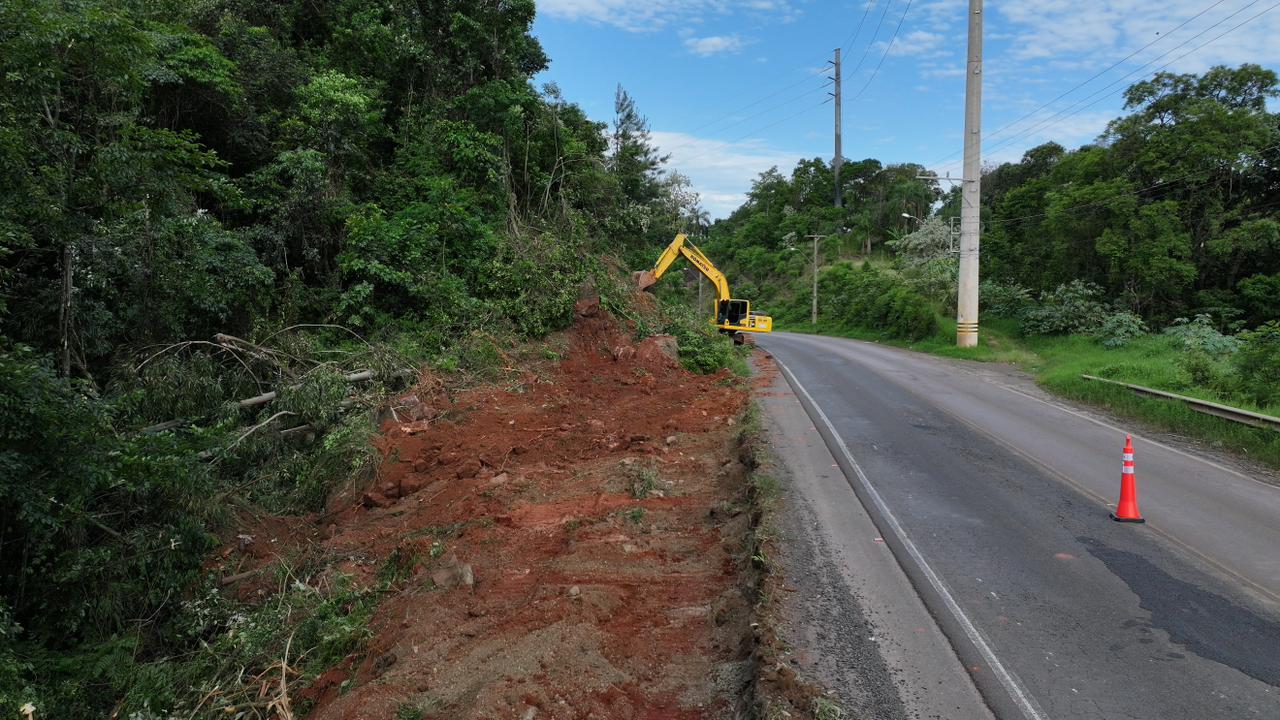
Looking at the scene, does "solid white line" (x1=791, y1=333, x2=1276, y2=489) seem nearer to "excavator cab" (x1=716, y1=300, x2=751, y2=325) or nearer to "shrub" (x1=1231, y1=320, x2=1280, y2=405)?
A: "shrub" (x1=1231, y1=320, x2=1280, y2=405)

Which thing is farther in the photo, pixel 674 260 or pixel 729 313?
pixel 729 313

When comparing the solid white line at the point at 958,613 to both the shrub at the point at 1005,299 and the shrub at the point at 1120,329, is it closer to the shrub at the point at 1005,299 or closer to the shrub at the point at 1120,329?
the shrub at the point at 1120,329

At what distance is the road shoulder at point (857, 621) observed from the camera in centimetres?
478

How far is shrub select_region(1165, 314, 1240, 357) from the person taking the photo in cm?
1698

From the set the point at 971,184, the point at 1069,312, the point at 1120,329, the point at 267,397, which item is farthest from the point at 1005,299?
the point at 267,397

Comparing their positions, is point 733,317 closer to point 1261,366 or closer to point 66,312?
point 1261,366

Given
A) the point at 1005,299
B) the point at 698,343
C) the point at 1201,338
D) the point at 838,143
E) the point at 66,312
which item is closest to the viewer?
the point at 66,312

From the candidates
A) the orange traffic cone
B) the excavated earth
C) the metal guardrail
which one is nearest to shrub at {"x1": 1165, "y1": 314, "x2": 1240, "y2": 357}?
the metal guardrail

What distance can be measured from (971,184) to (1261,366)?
12.2 m

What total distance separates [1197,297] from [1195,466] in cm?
1587

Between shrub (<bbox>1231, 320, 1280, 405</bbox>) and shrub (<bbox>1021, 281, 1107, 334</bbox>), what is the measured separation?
330 inches

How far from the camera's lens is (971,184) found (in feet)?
79.0

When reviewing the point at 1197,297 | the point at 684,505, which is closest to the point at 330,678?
the point at 684,505

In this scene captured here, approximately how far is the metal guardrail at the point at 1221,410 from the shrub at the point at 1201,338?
2538 mm
